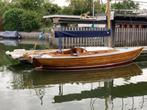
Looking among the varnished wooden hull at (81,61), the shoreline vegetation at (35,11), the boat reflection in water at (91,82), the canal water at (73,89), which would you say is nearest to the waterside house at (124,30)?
the boat reflection in water at (91,82)

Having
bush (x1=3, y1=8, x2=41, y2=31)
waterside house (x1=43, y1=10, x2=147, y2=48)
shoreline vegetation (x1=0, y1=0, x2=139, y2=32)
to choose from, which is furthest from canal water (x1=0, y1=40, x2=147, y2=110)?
bush (x1=3, y1=8, x2=41, y2=31)

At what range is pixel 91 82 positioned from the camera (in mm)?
20219

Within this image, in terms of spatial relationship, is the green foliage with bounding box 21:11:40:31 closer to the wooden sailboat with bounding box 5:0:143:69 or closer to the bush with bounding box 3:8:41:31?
the bush with bounding box 3:8:41:31

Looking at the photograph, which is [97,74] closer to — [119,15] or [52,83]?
[52,83]

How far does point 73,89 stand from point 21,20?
4768 cm

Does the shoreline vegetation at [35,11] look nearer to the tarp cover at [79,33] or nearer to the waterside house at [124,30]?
the waterside house at [124,30]

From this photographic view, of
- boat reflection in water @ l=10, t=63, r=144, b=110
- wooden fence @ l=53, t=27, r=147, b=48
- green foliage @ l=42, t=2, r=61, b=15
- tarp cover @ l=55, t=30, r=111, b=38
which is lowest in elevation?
boat reflection in water @ l=10, t=63, r=144, b=110

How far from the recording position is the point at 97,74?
73.6 ft

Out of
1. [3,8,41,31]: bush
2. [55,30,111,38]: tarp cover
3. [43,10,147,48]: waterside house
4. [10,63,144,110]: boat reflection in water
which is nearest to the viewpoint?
[10,63,144,110]: boat reflection in water

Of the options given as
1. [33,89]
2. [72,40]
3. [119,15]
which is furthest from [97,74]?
[72,40]

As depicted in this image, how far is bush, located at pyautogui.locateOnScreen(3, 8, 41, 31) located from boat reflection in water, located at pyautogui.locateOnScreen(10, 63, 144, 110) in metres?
39.9

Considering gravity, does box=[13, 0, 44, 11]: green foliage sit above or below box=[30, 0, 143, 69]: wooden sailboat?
above

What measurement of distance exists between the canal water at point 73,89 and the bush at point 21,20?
1507 inches

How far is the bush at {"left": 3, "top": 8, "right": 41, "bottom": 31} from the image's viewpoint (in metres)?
63.6
